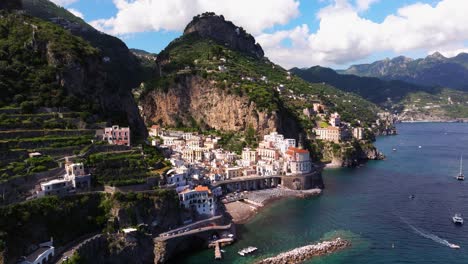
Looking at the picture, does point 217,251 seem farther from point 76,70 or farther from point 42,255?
point 76,70

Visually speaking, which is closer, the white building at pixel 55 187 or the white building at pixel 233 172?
the white building at pixel 55 187

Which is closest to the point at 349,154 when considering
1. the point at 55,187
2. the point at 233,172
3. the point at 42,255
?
the point at 233,172

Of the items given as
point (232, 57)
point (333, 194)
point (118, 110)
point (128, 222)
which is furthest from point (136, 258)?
point (232, 57)

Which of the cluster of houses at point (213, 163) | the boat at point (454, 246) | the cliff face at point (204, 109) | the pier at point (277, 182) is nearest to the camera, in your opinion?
the boat at point (454, 246)

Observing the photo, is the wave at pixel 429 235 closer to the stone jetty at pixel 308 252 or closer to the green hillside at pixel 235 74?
the stone jetty at pixel 308 252

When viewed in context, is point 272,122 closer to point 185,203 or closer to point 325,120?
point 325,120

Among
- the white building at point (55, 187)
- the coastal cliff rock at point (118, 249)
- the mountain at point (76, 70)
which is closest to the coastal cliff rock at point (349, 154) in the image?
the mountain at point (76, 70)

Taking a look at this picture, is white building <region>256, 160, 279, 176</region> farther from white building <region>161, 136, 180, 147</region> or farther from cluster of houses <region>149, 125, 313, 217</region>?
white building <region>161, 136, 180, 147</region>
